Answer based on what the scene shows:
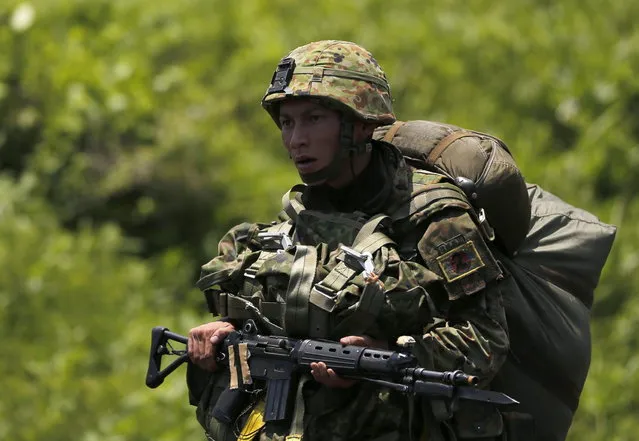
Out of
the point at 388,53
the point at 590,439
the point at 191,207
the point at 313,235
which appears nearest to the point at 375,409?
the point at 313,235

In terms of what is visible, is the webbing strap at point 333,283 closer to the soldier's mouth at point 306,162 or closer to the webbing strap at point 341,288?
the webbing strap at point 341,288

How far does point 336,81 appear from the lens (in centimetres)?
499

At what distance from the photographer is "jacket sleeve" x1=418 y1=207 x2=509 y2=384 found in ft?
15.9

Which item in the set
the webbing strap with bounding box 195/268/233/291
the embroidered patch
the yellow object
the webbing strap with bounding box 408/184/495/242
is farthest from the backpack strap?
the yellow object

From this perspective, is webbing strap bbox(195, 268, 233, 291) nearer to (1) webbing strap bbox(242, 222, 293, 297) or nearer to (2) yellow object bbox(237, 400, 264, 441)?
Result: (1) webbing strap bbox(242, 222, 293, 297)

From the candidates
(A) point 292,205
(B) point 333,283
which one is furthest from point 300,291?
(A) point 292,205

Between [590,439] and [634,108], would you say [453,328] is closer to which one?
[590,439]

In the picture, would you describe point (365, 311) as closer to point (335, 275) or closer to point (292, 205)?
point (335, 275)

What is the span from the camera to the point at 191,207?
12.2 m

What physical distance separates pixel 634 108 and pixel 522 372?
726 centimetres

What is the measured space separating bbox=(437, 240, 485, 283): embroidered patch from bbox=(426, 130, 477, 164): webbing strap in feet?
1.74

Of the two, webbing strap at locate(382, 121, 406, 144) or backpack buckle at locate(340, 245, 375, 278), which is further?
webbing strap at locate(382, 121, 406, 144)

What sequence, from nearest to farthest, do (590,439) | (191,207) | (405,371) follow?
1. (405,371)
2. (590,439)
3. (191,207)

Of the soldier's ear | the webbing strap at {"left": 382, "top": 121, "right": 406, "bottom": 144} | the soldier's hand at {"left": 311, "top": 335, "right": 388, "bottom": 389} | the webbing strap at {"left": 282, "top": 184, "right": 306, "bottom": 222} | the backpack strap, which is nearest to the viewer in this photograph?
the soldier's hand at {"left": 311, "top": 335, "right": 388, "bottom": 389}
